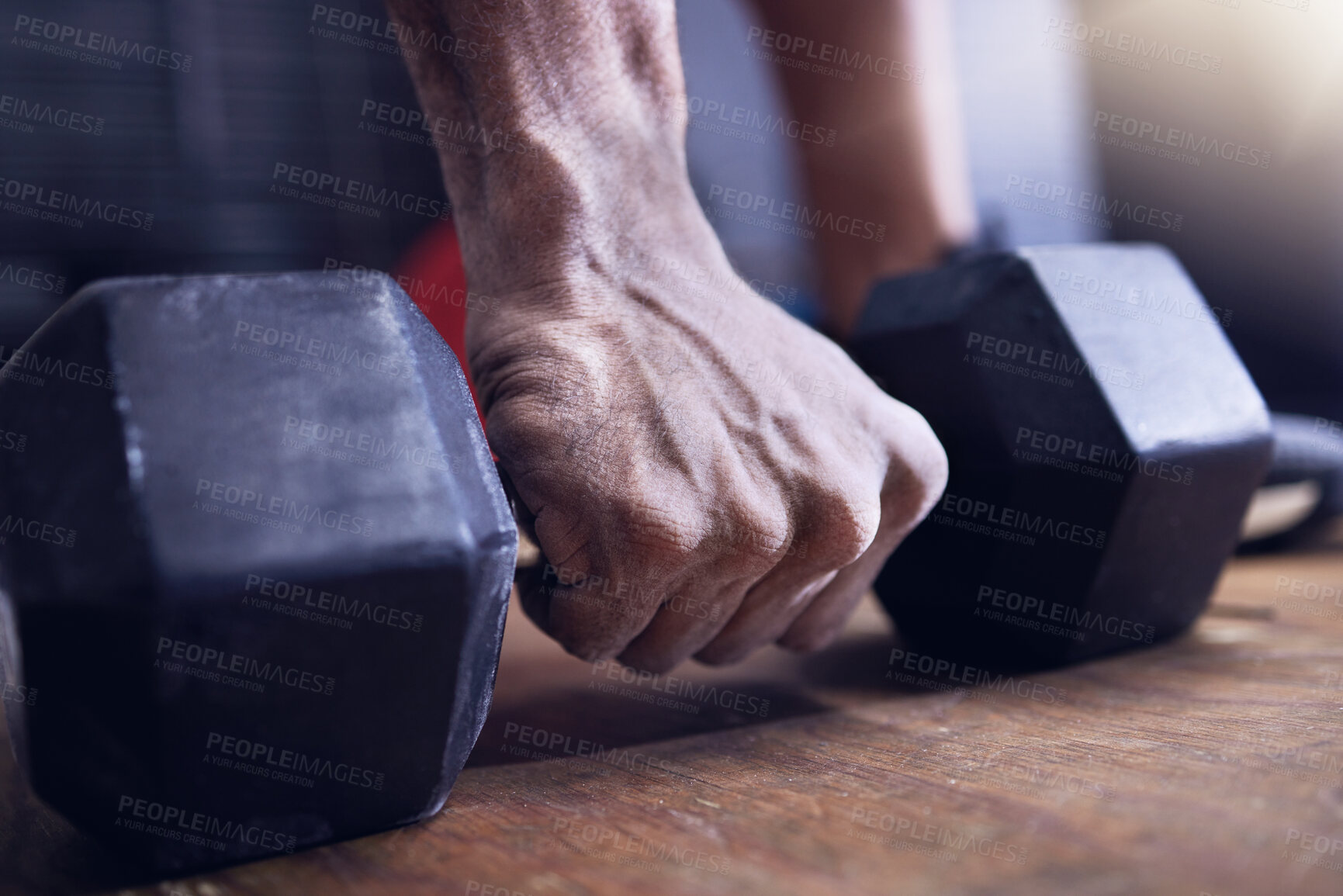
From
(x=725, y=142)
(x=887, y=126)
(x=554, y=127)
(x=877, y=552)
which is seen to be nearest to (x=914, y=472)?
(x=877, y=552)

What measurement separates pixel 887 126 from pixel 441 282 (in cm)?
95

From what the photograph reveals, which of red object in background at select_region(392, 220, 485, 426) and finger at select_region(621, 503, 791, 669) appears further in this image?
red object in background at select_region(392, 220, 485, 426)

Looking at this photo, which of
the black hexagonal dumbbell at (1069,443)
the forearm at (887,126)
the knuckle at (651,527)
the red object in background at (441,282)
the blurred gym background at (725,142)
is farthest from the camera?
the blurred gym background at (725,142)

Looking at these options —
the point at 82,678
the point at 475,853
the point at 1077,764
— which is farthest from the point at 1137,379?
the point at 82,678

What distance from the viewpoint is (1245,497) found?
0.77m

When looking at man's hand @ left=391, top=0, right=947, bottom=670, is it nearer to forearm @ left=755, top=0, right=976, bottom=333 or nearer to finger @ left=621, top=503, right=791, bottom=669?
finger @ left=621, top=503, right=791, bottom=669

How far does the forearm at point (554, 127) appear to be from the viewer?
63 centimetres

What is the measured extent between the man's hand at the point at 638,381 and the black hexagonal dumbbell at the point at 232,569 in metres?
0.12

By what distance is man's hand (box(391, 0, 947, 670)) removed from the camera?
57 cm

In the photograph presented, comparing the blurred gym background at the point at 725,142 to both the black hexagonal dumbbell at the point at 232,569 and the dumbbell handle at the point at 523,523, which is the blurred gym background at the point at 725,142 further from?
the black hexagonal dumbbell at the point at 232,569

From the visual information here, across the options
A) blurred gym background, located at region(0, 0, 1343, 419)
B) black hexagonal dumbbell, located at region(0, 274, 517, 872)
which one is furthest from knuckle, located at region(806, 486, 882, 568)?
blurred gym background, located at region(0, 0, 1343, 419)

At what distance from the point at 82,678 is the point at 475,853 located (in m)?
0.18

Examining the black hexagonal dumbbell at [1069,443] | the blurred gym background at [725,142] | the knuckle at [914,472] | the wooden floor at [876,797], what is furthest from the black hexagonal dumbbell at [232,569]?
the blurred gym background at [725,142]

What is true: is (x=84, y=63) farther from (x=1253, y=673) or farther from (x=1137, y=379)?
(x=1253, y=673)
